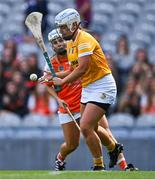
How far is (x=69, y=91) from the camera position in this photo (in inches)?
621

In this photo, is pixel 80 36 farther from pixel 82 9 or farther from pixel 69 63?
pixel 82 9

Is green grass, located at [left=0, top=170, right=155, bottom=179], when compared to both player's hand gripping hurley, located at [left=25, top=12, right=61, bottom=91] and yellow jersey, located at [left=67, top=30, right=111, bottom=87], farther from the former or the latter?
player's hand gripping hurley, located at [left=25, top=12, right=61, bottom=91]

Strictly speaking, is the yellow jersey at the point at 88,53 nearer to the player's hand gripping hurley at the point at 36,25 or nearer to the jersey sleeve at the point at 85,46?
the jersey sleeve at the point at 85,46

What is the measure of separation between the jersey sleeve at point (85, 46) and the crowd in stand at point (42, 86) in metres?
4.88

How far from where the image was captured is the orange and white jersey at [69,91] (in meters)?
15.7

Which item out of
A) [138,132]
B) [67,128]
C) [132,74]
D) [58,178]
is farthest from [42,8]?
[58,178]

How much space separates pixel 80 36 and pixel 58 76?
3.23ft

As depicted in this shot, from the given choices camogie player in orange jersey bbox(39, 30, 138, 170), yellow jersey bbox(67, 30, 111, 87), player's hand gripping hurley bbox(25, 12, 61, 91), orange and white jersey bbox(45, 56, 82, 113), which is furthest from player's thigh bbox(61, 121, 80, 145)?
yellow jersey bbox(67, 30, 111, 87)

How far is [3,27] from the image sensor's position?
79.7 ft

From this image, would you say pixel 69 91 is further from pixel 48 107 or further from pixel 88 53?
pixel 48 107

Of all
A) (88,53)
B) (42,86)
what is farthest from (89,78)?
(42,86)

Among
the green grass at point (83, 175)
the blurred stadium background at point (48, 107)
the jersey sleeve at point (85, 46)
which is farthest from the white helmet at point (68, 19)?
the blurred stadium background at point (48, 107)

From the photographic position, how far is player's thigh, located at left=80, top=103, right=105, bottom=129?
1445 centimetres

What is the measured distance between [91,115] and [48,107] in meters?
5.08
